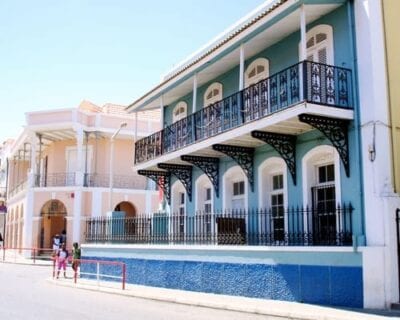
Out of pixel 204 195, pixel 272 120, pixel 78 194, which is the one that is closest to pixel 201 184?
pixel 204 195

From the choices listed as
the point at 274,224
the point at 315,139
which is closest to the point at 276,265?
the point at 274,224

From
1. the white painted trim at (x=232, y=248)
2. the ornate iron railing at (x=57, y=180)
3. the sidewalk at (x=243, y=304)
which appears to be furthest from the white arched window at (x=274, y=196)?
the ornate iron railing at (x=57, y=180)

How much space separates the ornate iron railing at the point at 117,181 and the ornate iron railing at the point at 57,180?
108 centimetres

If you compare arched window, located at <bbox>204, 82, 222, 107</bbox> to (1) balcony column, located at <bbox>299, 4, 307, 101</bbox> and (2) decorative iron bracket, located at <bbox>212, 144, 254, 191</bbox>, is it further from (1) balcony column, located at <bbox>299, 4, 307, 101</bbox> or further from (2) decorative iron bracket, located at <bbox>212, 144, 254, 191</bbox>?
(1) balcony column, located at <bbox>299, 4, 307, 101</bbox>

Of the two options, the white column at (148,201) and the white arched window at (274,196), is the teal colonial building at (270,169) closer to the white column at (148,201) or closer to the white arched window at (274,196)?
the white arched window at (274,196)

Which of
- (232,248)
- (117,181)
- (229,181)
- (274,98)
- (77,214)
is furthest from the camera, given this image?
(117,181)

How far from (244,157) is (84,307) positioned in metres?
6.43

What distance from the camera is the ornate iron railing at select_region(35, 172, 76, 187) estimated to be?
36.0 meters

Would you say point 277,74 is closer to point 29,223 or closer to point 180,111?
point 180,111

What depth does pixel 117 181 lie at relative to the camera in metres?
36.8

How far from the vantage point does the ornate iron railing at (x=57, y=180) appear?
35966 millimetres

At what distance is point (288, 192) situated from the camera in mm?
14914

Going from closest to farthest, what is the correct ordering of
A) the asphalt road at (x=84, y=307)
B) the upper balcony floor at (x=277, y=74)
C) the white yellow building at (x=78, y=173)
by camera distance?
the asphalt road at (x=84, y=307), the upper balcony floor at (x=277, y=74), the white yellow building at (x=78, y=173)

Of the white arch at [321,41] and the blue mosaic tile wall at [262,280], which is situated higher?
the white arch at [321,41]
